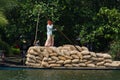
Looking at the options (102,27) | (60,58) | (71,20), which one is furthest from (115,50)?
(60,58)

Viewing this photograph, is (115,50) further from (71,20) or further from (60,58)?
(60,58)

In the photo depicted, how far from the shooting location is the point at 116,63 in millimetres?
16922

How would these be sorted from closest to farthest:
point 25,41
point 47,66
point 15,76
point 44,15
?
point 15,76 → point 47,66 → point 44,15 → point 25,41

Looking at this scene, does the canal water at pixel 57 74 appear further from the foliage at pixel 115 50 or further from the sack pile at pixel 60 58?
the foliage at pixel 115 50

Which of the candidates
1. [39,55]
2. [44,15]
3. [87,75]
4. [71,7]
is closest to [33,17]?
[44,15]

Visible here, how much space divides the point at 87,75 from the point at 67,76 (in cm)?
76

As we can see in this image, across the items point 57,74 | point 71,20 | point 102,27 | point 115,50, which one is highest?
point 71,20

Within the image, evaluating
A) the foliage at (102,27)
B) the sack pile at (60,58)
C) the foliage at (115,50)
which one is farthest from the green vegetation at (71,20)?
the sack pile at (60,58)

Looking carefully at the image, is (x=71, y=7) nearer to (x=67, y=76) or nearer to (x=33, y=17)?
(x=33, y=17)

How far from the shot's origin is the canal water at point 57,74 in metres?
14.1

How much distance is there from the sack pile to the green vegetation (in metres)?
3.46

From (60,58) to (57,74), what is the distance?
1.49 m

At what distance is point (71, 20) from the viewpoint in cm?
2267

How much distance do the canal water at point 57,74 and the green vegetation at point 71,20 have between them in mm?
4602
